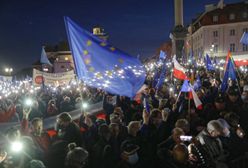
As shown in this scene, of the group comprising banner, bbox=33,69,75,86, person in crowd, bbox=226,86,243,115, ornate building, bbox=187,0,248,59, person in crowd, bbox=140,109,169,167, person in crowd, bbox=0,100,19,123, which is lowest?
person in crowd, bbox=0,100,19,123

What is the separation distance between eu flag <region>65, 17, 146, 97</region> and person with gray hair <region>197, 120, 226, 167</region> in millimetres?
1839

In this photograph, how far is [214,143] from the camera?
5.26m

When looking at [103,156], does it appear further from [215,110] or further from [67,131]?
[215,110]

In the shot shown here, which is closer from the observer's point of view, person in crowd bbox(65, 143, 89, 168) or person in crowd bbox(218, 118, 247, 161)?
person in crowd bbox(65, 143, 89, 168)

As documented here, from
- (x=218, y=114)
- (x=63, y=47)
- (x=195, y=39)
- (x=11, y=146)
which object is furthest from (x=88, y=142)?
(x=63, y=47)

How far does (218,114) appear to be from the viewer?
25.9 feet

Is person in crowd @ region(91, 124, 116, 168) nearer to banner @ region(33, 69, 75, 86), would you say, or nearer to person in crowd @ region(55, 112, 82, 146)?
person in crowd @ region(55, 112, 82, 146)

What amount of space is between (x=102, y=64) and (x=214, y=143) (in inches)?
102

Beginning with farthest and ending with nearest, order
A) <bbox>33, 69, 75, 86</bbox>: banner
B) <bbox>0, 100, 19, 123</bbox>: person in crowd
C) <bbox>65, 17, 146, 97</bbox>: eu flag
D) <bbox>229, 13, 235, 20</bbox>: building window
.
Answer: <bbox>229, 13, 235, 20</bbox>: building window
<bbox>33, 69, 75, 86</bbox>: banner
<bbox>0, 100, 19, 123</bbox>: person in crowd
<bbox>65, 17, 146, 97</bbox>: eu flag

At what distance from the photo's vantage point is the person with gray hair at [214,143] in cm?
509

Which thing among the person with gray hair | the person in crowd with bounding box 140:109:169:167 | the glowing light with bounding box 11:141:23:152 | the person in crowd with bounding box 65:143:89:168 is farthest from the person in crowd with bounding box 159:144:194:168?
the glowing light with bounding box 11:141:23:152

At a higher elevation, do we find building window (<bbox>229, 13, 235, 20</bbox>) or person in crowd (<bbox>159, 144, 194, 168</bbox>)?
building window (<bbox>229, 13, 235, 20</bbox>)

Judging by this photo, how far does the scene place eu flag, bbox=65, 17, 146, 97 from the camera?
252 inches

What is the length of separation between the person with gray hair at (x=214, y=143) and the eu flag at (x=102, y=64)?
1.84 m
